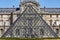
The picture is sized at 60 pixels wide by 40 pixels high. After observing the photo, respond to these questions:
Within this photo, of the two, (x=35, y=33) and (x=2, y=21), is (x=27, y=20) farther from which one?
(x=2, y=21)

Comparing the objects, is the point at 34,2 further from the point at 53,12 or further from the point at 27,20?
the point at 27,20

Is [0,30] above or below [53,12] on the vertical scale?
below

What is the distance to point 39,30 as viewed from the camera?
43.2 meters

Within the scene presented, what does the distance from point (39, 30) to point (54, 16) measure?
31.7 meters

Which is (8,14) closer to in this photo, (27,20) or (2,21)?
(2,21)

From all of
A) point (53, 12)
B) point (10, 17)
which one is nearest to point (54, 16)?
point (53, 12)

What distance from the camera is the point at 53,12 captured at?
74188mm

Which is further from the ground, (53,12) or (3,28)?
(53,12)

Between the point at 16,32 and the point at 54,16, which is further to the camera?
the point at 54,16

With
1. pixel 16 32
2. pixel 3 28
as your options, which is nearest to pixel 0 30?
pixel 3 28

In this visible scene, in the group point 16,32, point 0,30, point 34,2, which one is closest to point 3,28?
point 0,30

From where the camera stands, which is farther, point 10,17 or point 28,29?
point 10,17

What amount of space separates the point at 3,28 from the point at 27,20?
2992 cm

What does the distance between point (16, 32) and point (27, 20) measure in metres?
2.99
